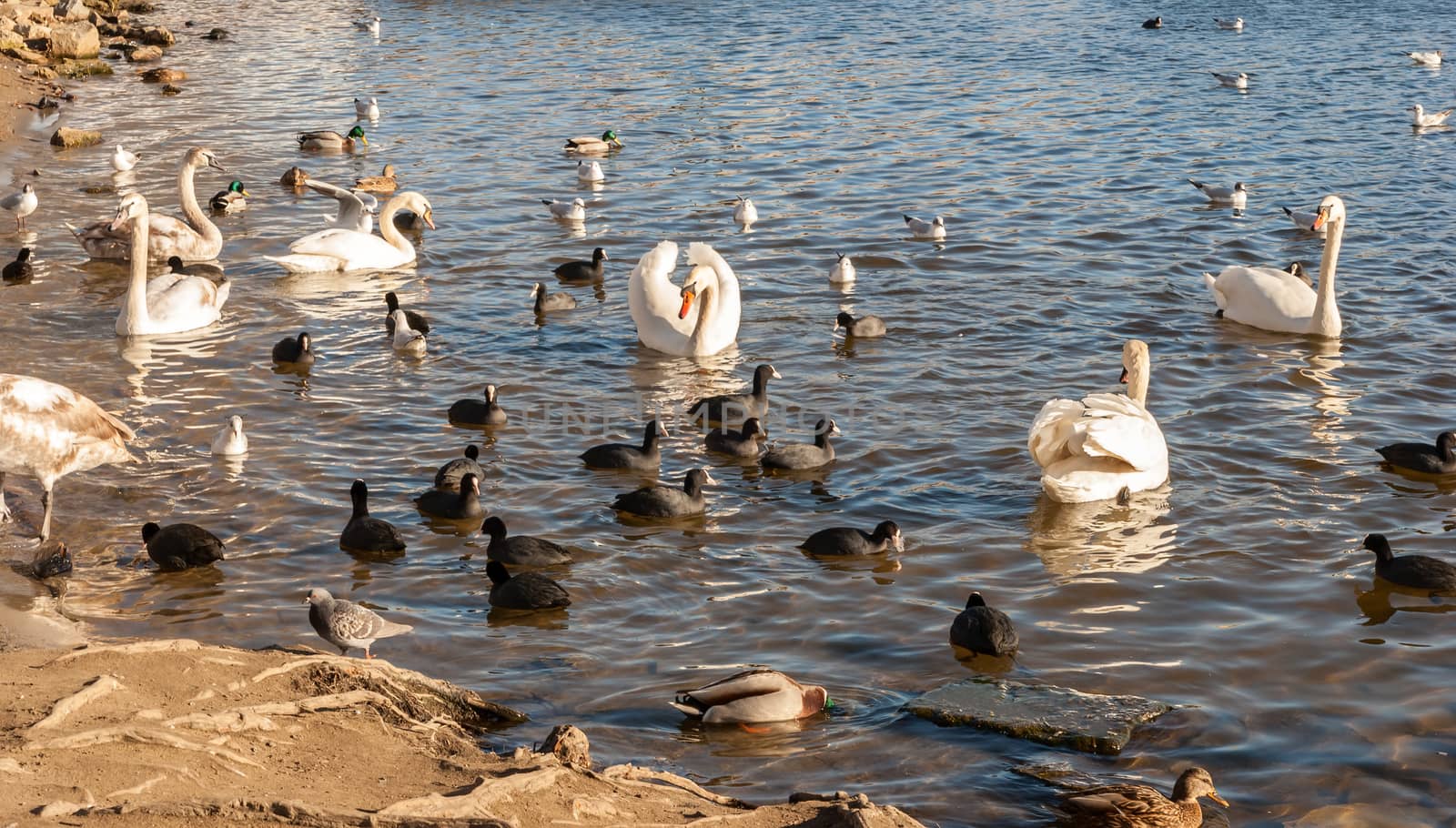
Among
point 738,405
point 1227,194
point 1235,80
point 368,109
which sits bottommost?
point 738,405

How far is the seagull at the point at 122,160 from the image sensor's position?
73.9ft

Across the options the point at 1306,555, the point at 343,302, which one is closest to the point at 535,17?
the point at 343,302

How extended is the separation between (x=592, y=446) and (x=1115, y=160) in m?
13.6

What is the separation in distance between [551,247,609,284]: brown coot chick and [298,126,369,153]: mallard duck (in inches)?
341

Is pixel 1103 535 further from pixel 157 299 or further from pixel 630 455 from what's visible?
pixel 157 299

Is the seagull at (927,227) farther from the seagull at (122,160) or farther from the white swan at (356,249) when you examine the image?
the seagull at (122,160)

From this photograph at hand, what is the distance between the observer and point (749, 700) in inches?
313

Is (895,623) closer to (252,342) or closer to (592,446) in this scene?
(592,446)

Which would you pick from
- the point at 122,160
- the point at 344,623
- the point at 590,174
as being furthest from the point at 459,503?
the point at 122,160

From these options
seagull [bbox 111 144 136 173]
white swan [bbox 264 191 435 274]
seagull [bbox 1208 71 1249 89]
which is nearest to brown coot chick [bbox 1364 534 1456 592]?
white swan [bbox 264 191 435 274]

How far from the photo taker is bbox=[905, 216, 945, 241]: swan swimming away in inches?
745

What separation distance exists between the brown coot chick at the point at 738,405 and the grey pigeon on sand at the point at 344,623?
5.12 m

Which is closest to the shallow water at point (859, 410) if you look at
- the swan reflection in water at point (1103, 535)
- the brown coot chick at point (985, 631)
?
the swan reflection in water at point (1103, 535)

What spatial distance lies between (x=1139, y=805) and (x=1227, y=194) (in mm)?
15538
